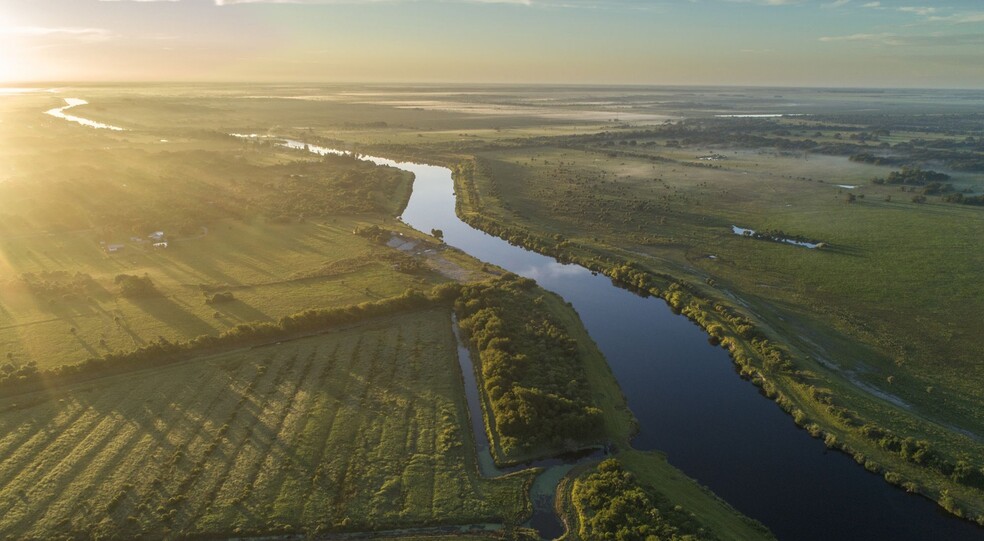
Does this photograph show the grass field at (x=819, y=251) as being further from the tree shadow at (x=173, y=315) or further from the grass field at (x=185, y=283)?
the tree shadow at (x=173, y=315)

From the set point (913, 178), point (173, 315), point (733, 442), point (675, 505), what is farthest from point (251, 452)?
point (913, 178)

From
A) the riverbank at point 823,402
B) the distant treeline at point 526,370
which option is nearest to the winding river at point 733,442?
the riverbank at point 823,402

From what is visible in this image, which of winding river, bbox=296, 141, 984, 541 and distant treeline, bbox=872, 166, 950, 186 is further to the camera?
distant treeline, bbox=872, 166, 950, 186

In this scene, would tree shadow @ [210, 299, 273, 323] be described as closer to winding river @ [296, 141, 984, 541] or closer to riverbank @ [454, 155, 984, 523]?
winding river @ [296, 141, 984, 541]

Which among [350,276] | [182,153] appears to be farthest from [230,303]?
[182,153]

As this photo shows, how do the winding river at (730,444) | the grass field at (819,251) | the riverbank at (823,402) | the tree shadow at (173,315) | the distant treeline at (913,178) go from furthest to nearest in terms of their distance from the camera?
1. the distant treeline at (913,178)
2. the tree shadow at (173,315)
3. the grass field at (819,251)
4. the riverbank at (823,402)
5. the winding river at (730,444)

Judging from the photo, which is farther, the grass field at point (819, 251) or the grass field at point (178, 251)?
the grass field at point (178, 251)

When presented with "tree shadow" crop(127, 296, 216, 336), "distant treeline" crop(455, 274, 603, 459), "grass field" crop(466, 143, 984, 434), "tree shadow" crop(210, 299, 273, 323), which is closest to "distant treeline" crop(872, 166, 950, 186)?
"grass field" crop(466, 143, 984, 434)
